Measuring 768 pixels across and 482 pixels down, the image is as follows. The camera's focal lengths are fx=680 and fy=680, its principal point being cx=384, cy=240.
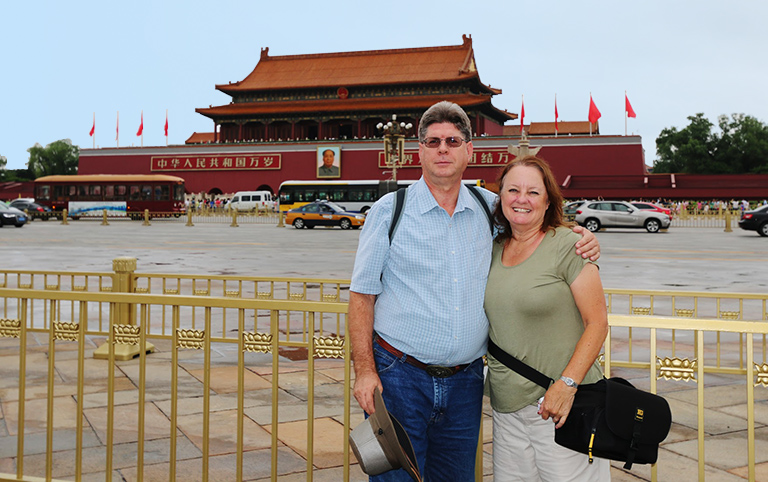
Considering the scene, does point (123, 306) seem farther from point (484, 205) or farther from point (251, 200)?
point (251, 200)

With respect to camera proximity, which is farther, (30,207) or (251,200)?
(251,200)

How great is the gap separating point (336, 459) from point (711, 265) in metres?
11.5

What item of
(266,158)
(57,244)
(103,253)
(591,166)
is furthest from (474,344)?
(266,158)

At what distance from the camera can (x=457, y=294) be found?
2217 mm

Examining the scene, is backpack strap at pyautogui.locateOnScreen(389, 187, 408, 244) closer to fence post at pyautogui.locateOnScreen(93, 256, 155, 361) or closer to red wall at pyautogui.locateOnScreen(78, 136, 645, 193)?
fence post at pyautogui.locateOnScreen(93, 256, 155, 361)

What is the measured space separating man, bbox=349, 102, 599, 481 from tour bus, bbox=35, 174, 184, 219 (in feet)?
125

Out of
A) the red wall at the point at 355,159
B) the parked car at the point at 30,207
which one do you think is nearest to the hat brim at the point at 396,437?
the red wall at the point at 355,159

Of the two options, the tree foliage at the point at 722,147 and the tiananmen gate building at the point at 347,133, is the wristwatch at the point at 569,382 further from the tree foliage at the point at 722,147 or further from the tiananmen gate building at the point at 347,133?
the tree foliage at the point at 722,147

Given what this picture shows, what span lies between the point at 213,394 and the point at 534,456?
2895 millimetres

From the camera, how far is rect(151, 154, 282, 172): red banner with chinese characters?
1804 inches

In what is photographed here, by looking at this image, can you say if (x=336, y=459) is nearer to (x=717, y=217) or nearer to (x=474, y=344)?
(x=474, y=344)

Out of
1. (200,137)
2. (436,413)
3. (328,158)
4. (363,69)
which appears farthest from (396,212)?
(200,137)

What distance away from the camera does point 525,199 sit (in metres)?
2.21

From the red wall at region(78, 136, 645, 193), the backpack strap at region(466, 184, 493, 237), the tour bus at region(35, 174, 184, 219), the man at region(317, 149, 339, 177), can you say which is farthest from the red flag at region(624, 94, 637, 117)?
A: the backpack strap at region(466, 184, 493, 237)
